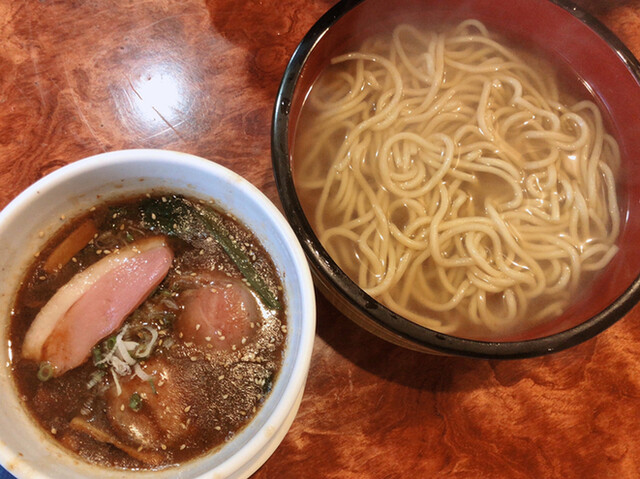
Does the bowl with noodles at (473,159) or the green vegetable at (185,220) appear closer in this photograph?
the green vegetable at (185,220)

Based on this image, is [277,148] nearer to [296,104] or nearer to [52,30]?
[296,104]

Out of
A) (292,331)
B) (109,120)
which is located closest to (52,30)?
(109,120)

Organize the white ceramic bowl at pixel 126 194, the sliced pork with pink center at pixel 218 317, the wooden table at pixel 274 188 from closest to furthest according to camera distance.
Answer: the white ceramic bowl at pixel 126 194 → the sliced pork with pink center at pixel 218 317 → the wooden table at pixel 274 188

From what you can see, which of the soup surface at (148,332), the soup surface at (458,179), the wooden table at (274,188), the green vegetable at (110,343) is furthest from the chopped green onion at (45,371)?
the soup surface at (458,179)

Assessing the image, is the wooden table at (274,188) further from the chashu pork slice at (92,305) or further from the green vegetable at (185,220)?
the chashu pork slice at (92,305)

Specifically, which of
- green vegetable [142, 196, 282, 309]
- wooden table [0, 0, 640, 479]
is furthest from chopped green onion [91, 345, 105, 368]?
wooden table [0, 0, 640, 479]

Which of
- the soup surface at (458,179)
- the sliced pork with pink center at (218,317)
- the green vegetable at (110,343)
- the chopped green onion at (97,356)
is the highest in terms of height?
the soup surface at (458,179)
